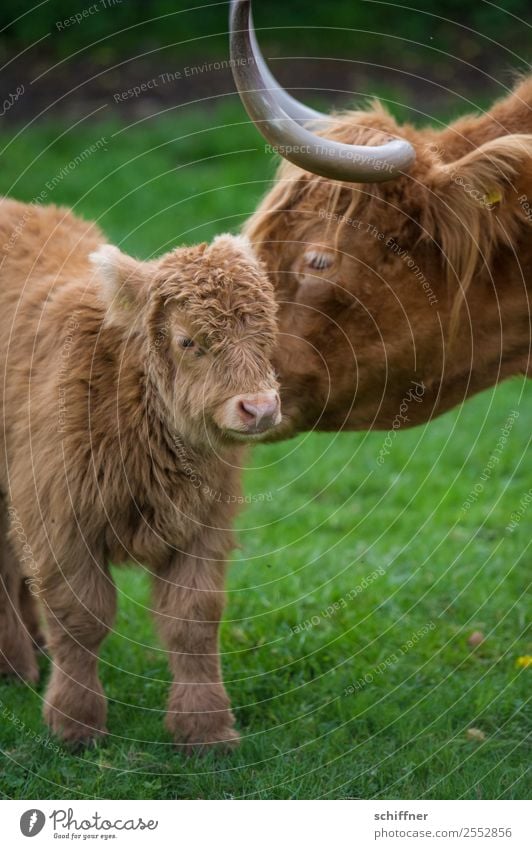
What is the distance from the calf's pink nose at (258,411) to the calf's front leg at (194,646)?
3.18ft

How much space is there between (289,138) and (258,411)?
153 cm

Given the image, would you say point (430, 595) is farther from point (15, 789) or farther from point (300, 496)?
point (15, 789)

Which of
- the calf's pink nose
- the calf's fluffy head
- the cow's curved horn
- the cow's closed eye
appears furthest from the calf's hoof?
the cow's curved horn

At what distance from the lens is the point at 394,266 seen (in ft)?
18.7

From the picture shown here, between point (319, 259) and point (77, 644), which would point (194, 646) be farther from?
point (319, 259)

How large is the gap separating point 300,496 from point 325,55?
29.3 ft

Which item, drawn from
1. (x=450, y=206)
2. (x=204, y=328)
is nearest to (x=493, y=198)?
(x=450, y=206)

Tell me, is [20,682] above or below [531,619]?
below

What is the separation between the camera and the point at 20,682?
19.7 feet

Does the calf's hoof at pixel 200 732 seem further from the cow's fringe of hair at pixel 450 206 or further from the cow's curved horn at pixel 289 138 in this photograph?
the cow's curved horn at pixel 289 138

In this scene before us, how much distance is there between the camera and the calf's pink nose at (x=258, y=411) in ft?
14.5
